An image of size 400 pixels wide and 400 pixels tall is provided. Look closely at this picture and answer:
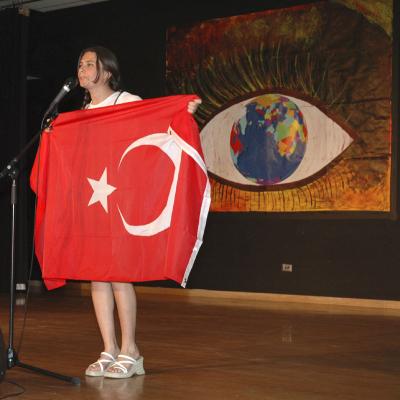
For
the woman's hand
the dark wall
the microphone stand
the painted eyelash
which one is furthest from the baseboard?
the microphone stand

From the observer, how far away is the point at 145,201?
10.1 feet

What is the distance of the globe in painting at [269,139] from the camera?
7105 millimetres

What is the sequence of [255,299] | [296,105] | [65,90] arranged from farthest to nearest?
[255,299]
[296,105]
[65,90]

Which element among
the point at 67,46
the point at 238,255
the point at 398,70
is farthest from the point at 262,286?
A: the point at 67,46

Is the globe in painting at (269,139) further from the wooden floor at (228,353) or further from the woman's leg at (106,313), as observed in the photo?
the woman's leg at (106,313)

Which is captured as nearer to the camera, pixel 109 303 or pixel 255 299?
pixel 109 303

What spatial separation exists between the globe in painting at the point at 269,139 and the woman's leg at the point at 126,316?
4.24 metres

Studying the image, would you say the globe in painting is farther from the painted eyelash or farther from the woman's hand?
the woman's hand

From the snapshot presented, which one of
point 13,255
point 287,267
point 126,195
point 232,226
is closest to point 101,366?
point 13,255

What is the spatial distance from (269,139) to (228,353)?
3693 millimetres

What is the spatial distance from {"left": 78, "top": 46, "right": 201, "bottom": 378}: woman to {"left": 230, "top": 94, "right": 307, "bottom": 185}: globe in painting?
13.4ft

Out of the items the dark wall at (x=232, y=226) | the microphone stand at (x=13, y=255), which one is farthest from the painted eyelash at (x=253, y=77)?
the microphone stand at (x=13, y=255)

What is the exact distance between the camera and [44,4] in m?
8.58

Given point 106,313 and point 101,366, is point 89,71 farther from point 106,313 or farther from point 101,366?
point 101,366
